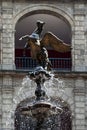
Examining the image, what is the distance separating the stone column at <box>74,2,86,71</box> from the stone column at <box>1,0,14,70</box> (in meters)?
2.72

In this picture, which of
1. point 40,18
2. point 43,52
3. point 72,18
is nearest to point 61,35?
point 40,18

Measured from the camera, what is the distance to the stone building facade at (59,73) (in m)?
26.2

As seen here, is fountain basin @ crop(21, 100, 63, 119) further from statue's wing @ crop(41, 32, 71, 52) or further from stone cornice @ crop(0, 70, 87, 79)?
stone cornice @ crop(0, 70, 87, 79)

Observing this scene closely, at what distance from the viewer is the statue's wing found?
16453 mm

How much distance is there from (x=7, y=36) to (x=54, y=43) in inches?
409

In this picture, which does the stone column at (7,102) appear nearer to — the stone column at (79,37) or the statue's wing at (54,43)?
the stone column at (79,37)

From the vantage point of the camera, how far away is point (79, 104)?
26.4 meters

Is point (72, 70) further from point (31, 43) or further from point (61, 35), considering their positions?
point (31, 43)

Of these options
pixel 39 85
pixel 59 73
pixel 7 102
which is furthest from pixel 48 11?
pixel 39 85

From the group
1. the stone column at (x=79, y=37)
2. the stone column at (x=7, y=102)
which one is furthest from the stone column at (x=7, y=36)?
the stone column at (x=79, y=37)

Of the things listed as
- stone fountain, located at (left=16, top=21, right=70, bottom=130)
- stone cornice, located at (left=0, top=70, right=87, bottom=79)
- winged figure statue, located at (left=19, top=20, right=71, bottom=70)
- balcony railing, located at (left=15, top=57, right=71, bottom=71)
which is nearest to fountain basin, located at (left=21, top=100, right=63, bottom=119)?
A: stone fountain, located at (left=16, top=21, right=70, bottom=130)

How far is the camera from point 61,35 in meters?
31.5

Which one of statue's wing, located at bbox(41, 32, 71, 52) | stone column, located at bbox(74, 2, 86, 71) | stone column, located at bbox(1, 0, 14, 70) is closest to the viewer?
statue's wing, located at bbox(41, 32, 71, 52)

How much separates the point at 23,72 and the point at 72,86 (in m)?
2.13
